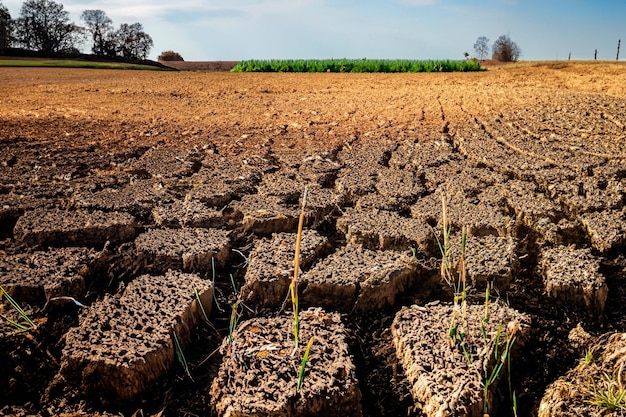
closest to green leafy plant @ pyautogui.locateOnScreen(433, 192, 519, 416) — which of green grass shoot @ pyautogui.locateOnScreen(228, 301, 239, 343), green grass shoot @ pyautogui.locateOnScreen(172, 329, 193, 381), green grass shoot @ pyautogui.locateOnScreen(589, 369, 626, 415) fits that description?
green grass shoot @ pyautogui.locateOnScreen(589, 369, 626, 415)

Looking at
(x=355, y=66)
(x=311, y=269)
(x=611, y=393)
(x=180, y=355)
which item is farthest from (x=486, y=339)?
(x=355, y=66)

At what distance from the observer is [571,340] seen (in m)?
1.96

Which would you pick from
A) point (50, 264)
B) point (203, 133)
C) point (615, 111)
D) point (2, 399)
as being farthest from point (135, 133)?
point (615, 111)

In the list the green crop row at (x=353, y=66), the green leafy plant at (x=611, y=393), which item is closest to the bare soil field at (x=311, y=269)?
the green leafy plant at (x=611, y=393)

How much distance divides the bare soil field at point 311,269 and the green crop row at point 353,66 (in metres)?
11.9

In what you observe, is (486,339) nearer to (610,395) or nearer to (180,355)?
(610,395)

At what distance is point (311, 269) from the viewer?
2223 millimetres

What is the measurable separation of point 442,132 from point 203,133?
6.49ft

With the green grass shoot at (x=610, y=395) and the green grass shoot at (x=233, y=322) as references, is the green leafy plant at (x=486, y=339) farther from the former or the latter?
the green grass shoot at (x=233, y=322)

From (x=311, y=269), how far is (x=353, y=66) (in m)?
15.4

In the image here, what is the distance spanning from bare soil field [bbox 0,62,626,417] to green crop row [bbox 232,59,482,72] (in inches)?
470

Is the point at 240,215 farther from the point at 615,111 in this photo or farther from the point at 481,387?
the point at 615,111

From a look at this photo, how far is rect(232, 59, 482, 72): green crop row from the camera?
53.3 ft

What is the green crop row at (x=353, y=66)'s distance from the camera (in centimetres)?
1625
